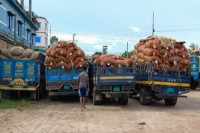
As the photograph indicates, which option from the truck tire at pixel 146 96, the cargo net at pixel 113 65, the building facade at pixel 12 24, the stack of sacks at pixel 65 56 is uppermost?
the building facade at pixel 12 24

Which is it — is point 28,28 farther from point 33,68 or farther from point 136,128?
point 136,128

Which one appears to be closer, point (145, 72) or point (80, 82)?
point (80, 82)

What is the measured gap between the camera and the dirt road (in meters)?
10.5

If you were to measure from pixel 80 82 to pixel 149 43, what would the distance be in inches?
155

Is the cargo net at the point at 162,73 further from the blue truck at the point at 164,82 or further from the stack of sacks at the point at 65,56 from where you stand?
the stack of sacks at the point at 65,56

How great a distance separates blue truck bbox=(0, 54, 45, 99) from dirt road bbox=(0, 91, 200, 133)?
9.89ft

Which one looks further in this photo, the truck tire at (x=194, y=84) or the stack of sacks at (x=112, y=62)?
the truck tire at (x=194, y=84)

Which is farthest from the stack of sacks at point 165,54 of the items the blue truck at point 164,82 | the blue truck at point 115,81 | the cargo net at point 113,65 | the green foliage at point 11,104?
the green foliage at point 11,104

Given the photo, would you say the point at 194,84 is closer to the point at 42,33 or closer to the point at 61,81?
the point at 61,81

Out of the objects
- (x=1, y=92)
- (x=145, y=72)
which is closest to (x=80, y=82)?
(x=145, y=72)

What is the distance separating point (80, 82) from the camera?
1606 cm

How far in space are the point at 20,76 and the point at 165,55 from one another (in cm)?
715

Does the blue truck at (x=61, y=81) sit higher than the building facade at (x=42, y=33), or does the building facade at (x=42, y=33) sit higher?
the building facade at (x=42, y=33)

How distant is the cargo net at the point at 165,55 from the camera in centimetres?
1677
